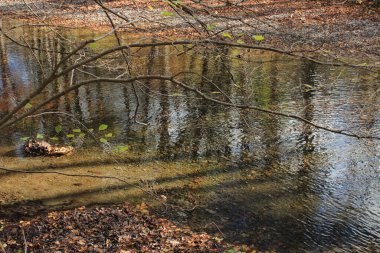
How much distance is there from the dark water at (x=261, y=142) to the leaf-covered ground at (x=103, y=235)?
1.33 feet

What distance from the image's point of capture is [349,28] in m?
19.2

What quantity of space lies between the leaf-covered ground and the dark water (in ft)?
1.33

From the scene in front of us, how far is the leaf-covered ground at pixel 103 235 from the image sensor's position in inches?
218

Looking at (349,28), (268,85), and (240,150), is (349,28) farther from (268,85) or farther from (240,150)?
(240,150)

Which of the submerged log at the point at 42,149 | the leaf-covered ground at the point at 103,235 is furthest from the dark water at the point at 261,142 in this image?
the submerged log at the point at 42,149

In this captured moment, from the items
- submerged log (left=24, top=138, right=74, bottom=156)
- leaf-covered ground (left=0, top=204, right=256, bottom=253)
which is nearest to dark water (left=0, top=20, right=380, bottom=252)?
leaf-covered ground (left=0, top=204, right=256, bottom=253)

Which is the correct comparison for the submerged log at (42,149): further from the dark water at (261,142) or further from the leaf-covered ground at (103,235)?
the leaf-covered ground at (103,235)

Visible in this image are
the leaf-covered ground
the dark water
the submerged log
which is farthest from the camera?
the submerged log

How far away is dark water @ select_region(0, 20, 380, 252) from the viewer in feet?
19.7

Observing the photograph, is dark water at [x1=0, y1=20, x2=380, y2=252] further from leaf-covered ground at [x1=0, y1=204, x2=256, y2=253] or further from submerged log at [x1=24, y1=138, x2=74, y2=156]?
submerged log at [x1=24, y1=138, x2=74, y2=156]

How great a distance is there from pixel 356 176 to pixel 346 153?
2.85ft

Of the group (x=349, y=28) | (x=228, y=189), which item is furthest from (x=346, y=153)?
(x=349, y=28)

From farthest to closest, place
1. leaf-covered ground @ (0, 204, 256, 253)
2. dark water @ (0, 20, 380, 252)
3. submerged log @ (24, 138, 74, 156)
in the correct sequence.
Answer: submerged log @ (24, 138, 74, 156) → dark water @ (0, 20, 380, 252) → leaf-covered ground @ (0, 204, 256, 253)

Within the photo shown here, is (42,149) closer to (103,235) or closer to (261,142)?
(103,235)
